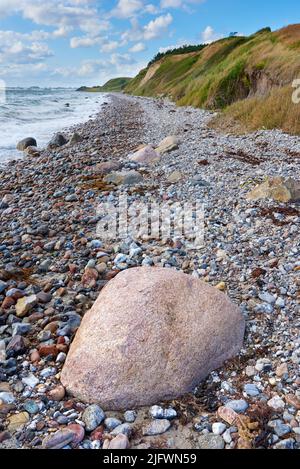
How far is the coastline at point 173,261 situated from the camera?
308 centimetres

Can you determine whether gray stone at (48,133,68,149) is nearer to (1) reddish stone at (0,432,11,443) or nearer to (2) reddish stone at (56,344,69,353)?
(2) reddish stone at (56,344,69,353)

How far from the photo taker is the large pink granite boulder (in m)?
3.09

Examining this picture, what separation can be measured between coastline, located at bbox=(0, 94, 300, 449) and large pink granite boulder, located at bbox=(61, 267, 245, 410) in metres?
0.13

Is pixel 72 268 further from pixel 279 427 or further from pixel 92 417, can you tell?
pixel 279 427

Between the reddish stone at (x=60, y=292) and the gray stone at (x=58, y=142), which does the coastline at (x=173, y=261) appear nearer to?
the reddish stone at (x=60, y=292)

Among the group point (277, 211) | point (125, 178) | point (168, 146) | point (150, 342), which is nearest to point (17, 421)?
point (150, 342)

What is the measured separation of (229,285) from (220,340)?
4.12 feet

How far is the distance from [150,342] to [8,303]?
7.01ft

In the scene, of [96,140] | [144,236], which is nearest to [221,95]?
[96,140]

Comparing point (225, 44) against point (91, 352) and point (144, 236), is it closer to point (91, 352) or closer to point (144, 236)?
point (144, 236)

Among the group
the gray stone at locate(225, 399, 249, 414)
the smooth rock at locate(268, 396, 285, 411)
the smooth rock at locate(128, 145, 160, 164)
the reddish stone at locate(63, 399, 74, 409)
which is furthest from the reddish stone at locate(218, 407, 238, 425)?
the smooth rock at locate(128, 145, 160, 164)

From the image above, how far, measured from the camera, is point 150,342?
3.23m

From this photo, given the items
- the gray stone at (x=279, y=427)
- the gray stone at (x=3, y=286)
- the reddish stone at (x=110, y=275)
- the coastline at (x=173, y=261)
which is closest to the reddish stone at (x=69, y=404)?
the coastline at (x=173, y=261)

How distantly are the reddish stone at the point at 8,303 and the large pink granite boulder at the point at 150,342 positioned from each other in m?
1.36
